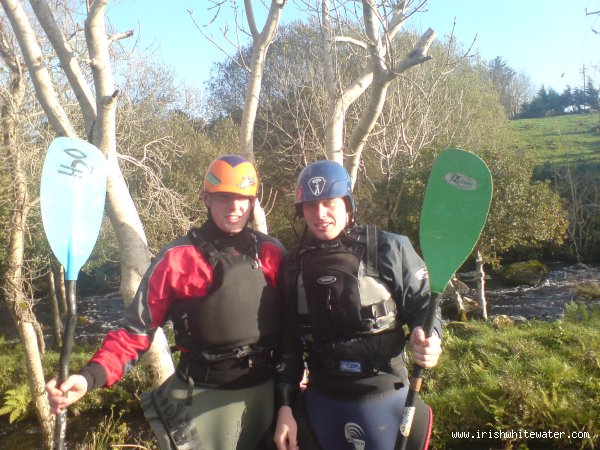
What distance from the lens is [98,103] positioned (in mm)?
3451

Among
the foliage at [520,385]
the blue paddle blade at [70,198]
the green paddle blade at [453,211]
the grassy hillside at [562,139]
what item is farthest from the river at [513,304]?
the blue paddle blade at [70,198]

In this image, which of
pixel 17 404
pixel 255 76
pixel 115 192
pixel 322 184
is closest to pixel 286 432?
pixel 322 184

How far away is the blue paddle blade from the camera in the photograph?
2422mm

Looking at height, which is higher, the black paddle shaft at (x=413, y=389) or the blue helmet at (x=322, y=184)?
the blue helmet at (x=322, y=184)

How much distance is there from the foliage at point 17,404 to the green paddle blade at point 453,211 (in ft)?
23.5

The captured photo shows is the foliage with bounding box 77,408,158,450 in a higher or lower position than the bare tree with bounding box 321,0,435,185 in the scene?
lower

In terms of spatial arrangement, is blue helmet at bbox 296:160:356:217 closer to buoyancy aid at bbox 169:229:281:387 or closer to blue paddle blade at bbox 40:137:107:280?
buoyancy aid at bbox 169:229:281:387

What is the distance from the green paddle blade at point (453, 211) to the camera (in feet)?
6.97

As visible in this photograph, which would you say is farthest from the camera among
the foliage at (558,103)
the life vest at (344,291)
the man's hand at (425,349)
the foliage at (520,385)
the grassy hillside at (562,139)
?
the foliage at (558,103)

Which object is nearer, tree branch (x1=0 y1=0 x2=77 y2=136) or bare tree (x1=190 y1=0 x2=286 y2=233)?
tree branch (x1=0 y1=0 x2=77 y2=136)

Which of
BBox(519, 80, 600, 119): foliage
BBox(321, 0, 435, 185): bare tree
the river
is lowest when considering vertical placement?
the river

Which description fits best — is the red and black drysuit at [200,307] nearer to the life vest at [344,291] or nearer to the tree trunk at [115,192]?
the life vest at [344,291]

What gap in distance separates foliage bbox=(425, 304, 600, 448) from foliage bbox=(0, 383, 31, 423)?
5708 millimetres

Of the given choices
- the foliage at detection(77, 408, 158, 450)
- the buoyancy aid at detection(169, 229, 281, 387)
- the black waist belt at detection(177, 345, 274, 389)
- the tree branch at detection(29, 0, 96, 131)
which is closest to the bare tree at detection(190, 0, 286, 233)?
the tree branch at detection(29, 0, 96, 131)
